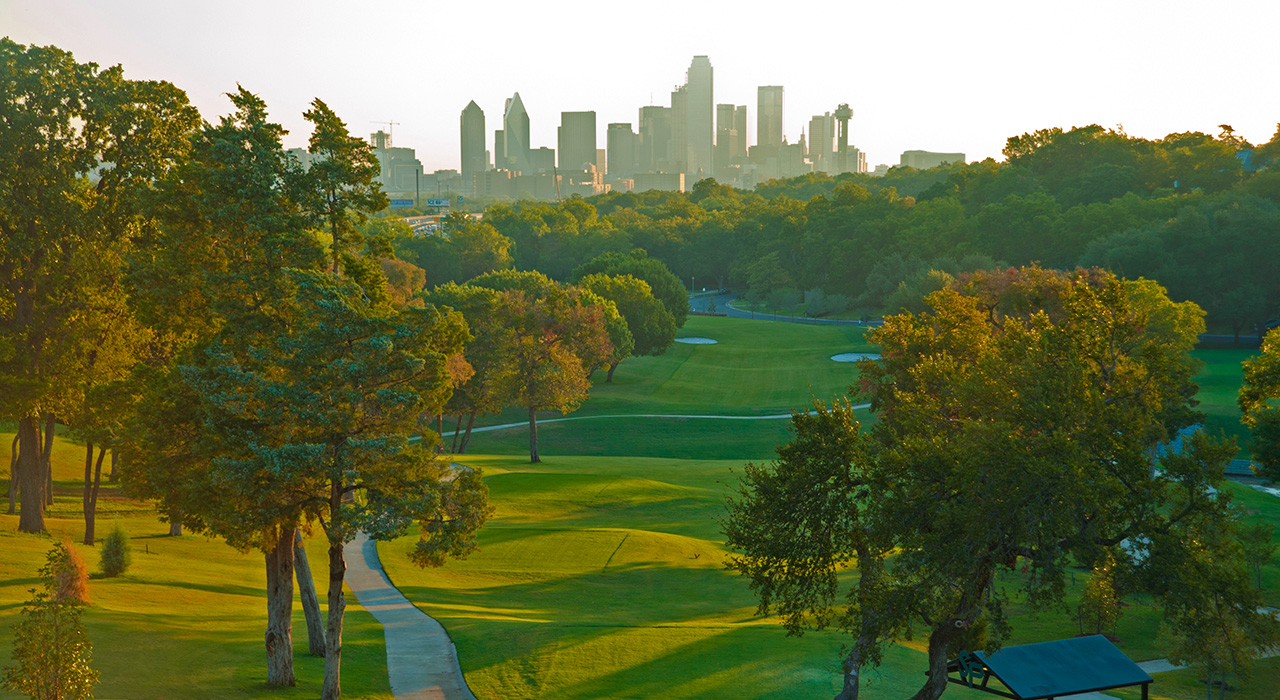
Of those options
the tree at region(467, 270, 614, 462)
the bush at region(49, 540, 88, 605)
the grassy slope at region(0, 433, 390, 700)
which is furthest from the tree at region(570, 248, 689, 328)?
the bush at region(49, 540, 88, 605)

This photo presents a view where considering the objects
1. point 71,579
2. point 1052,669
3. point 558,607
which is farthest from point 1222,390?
point 71,579

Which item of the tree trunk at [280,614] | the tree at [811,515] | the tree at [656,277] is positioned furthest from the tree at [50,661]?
the tree at [656,277]

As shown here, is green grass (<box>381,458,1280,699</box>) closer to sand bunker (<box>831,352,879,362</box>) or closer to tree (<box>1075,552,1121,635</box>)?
tree (<box>1075,552,1121,635</box>)

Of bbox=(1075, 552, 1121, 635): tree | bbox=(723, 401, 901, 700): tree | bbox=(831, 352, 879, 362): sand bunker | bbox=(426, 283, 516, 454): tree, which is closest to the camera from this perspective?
bbox=(723, 401, 901, 700): tree

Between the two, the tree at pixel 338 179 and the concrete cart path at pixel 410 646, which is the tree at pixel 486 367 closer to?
the concrete cart path at pixel 410 646

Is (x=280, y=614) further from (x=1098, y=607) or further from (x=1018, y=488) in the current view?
(x=1098, y=607)

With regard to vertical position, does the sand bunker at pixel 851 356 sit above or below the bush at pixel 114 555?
above
